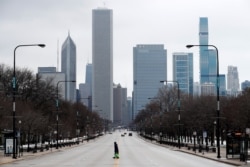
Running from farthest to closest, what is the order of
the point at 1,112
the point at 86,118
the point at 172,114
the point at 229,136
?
the point at 86,118 → the point at 172,114 → the point at 1,112 → the point at 229,136

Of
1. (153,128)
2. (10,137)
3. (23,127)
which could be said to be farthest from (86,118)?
(10,137)

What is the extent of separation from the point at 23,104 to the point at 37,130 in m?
5.96

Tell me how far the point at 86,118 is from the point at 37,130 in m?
81.0

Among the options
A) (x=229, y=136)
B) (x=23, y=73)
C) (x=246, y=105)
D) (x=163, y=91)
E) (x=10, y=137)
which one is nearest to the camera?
(x=229, y=136)

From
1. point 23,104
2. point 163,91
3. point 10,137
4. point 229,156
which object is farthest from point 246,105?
point 163,91

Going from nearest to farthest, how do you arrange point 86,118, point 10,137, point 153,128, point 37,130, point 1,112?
point 10,137 → point 1,112 → point 37,130 → point 153,128 → point 86,118

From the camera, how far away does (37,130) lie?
3415 inches

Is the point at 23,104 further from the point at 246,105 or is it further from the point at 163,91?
the point at 163,91

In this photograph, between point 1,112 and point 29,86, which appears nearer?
point 1,112

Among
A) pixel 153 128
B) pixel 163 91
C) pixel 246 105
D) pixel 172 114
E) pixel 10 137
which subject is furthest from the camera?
Answer: pixel 153 128

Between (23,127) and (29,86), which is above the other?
(29,86)

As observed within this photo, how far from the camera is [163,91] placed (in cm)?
14200

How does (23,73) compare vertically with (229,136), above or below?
above

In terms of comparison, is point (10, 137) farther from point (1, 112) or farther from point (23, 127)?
point (23, 127)
